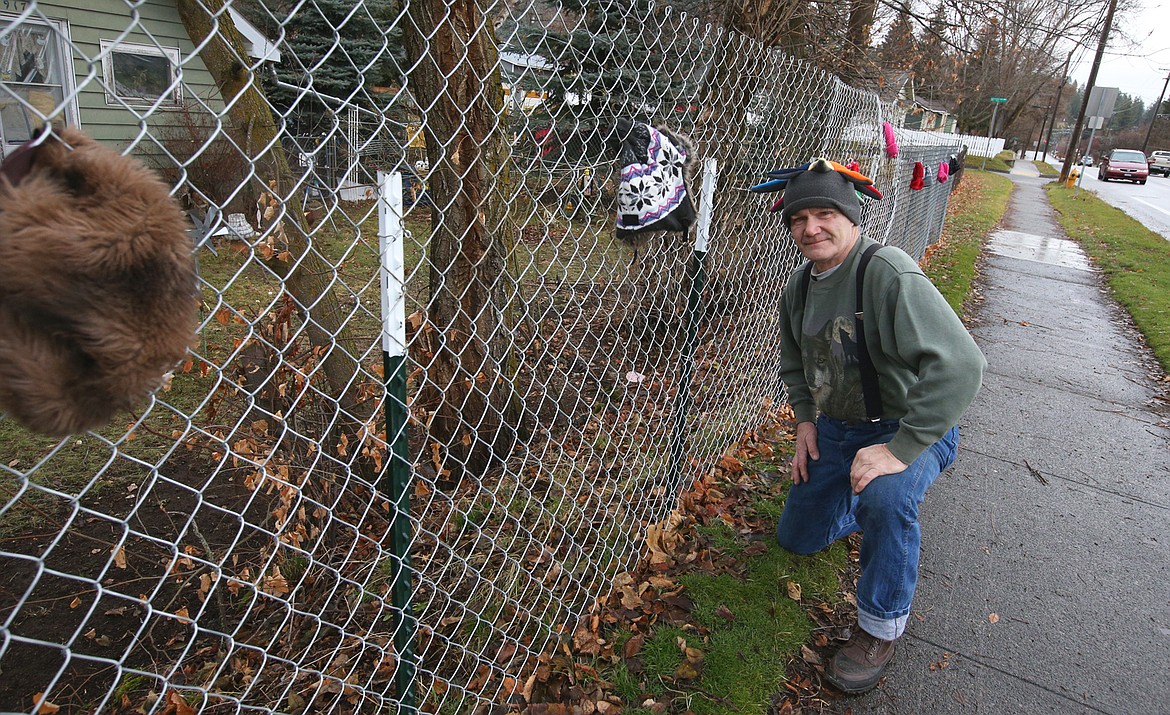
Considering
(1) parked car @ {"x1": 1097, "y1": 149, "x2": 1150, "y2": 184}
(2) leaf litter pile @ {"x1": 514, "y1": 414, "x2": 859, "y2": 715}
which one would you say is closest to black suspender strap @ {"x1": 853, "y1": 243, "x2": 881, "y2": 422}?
(2) leaf litter pile @ {"x1": 514, "y1": 414, "x2": 859, "y2": 715}

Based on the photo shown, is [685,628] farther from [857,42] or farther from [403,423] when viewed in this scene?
[857,42]

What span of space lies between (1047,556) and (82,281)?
4277 millimetres

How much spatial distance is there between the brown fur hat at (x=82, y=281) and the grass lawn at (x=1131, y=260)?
857cm

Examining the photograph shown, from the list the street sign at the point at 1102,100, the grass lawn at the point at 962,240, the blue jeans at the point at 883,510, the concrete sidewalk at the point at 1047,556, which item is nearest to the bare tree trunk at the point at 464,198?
the blue jeans at the point at 883,510

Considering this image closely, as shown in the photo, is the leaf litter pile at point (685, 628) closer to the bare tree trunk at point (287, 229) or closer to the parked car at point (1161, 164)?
the bare tree trunk at point (287, 229)

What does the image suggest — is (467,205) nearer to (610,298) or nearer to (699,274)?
(699,274)

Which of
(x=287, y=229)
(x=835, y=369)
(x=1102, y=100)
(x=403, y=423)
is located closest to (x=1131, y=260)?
(x=835, y=369)

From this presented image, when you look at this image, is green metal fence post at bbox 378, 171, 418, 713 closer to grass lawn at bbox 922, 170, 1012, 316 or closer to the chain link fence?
the chain link fence

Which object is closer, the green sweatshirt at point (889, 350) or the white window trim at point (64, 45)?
the white window trim at point (64, 45)

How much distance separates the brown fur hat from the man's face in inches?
92.4

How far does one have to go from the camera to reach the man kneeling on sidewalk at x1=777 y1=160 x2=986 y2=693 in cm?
243

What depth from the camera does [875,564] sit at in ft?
8.96

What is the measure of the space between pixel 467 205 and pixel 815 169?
147 cm

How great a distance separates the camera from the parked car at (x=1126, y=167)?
35.6 meters
